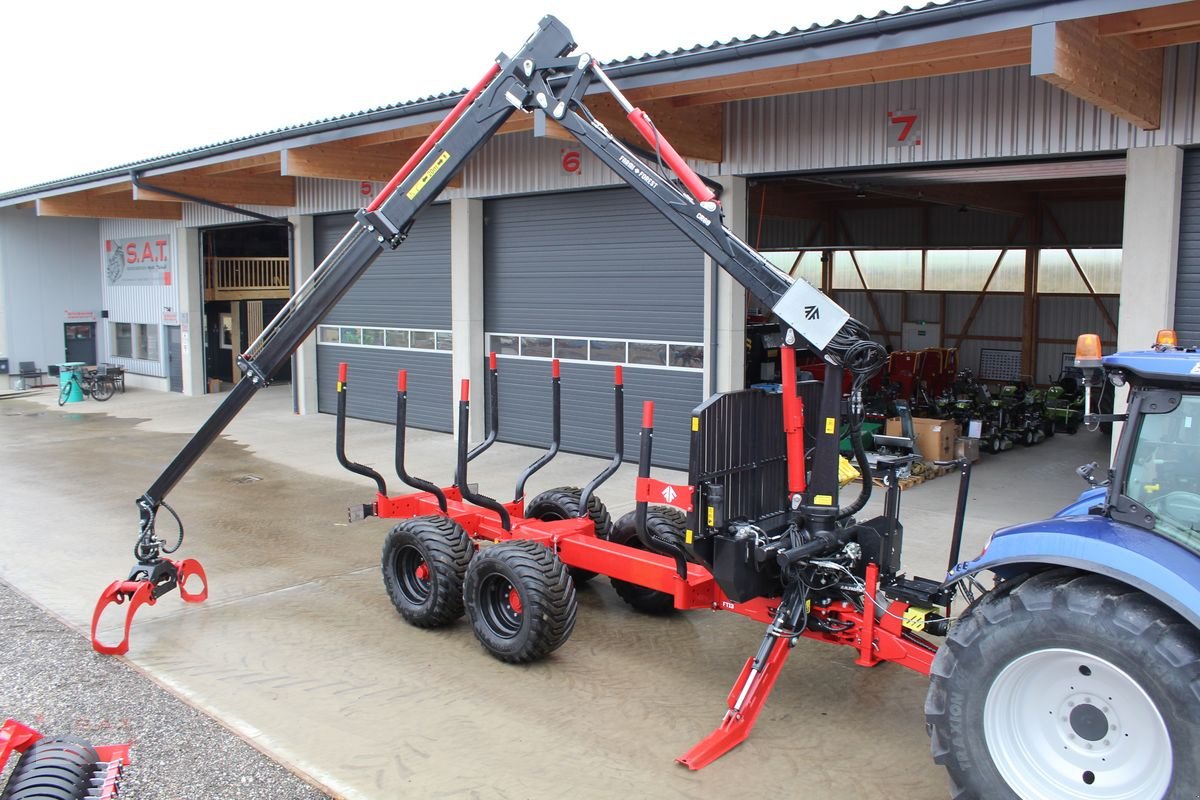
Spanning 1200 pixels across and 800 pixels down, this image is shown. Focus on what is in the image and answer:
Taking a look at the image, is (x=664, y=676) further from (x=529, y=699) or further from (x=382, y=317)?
(x=382, y=317)

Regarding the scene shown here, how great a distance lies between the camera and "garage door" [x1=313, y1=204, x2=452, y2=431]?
51.9 ft

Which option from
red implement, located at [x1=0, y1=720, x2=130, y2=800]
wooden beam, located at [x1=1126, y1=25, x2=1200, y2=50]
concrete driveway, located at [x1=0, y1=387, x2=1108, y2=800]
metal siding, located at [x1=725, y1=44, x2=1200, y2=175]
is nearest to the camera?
red implement, located at [x1=0, y1=720, x2=130, y2=800]

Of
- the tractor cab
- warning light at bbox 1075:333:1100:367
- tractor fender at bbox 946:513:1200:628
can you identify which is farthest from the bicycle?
the tractor cab

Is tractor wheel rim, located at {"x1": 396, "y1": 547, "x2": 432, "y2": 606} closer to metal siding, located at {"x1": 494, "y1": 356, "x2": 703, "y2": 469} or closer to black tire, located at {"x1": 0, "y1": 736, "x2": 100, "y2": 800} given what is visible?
black tire, located at {"x1": 0, "y1": 736, "x2": 100, "y2": 800}

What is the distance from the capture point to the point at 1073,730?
411 cm

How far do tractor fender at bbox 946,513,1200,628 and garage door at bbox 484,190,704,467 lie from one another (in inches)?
317

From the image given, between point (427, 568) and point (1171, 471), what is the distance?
Result: 4713 millimetres

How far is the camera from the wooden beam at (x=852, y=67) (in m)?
7.74

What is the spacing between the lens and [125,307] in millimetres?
23812

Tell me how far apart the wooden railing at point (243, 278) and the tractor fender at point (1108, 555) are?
69.0 feet

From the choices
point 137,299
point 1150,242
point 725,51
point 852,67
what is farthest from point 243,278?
point 1150,242

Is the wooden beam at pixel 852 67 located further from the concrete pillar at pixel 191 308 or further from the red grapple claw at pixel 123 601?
the concrete pillar at pixel 191 308

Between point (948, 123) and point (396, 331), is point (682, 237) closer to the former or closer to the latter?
point (948, 123)

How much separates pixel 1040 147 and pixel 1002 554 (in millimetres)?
6311
